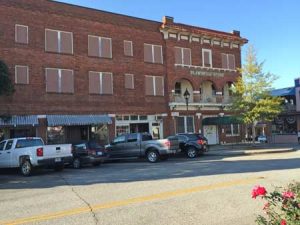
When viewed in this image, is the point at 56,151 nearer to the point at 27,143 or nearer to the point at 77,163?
the point at 27,143

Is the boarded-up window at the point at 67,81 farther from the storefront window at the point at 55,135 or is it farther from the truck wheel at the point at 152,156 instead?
the truck wheel at the point at 152,156

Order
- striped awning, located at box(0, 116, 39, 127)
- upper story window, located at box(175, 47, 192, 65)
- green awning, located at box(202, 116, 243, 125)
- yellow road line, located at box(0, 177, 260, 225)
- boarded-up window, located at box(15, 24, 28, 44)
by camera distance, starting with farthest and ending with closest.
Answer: green awning, located at box(202, 116, 243, 125) → upper story window, located at box(175, 47, 192, 65) → boarded-up window, located at box(15, 24, 28, 44) → striped awning, located at box(0, 116, 39, 127) → yellow road line, located at box(0, 177, 260, 225)

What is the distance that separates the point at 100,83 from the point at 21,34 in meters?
7.40

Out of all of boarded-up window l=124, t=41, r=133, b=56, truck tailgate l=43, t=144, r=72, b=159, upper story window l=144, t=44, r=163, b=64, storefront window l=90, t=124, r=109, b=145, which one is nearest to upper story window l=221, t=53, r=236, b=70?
upper story window l=144, t=44, r=163, b=64

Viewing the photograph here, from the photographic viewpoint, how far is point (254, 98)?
33.8 m

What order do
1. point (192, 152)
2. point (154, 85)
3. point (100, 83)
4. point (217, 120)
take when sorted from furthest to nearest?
point (217, 120)
point (154, 85)
point (100, 83)
point (192, 152)

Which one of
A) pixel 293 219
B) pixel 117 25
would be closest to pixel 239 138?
pixel 117 25

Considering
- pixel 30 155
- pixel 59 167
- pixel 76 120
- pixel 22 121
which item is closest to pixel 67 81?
pixel 76 120

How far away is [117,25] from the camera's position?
35.4 m

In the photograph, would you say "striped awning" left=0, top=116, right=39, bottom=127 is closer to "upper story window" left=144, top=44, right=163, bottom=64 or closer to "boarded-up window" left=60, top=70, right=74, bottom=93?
"boarded-up window" left=60, top=70, right=74, bottom=93

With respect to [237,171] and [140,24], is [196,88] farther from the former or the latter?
[237,171]

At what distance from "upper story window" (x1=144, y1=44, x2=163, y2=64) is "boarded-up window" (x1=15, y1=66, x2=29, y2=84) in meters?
11.3

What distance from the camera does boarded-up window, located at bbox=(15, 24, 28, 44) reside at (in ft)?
97.3

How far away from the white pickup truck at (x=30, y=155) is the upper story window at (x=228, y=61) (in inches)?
1073
